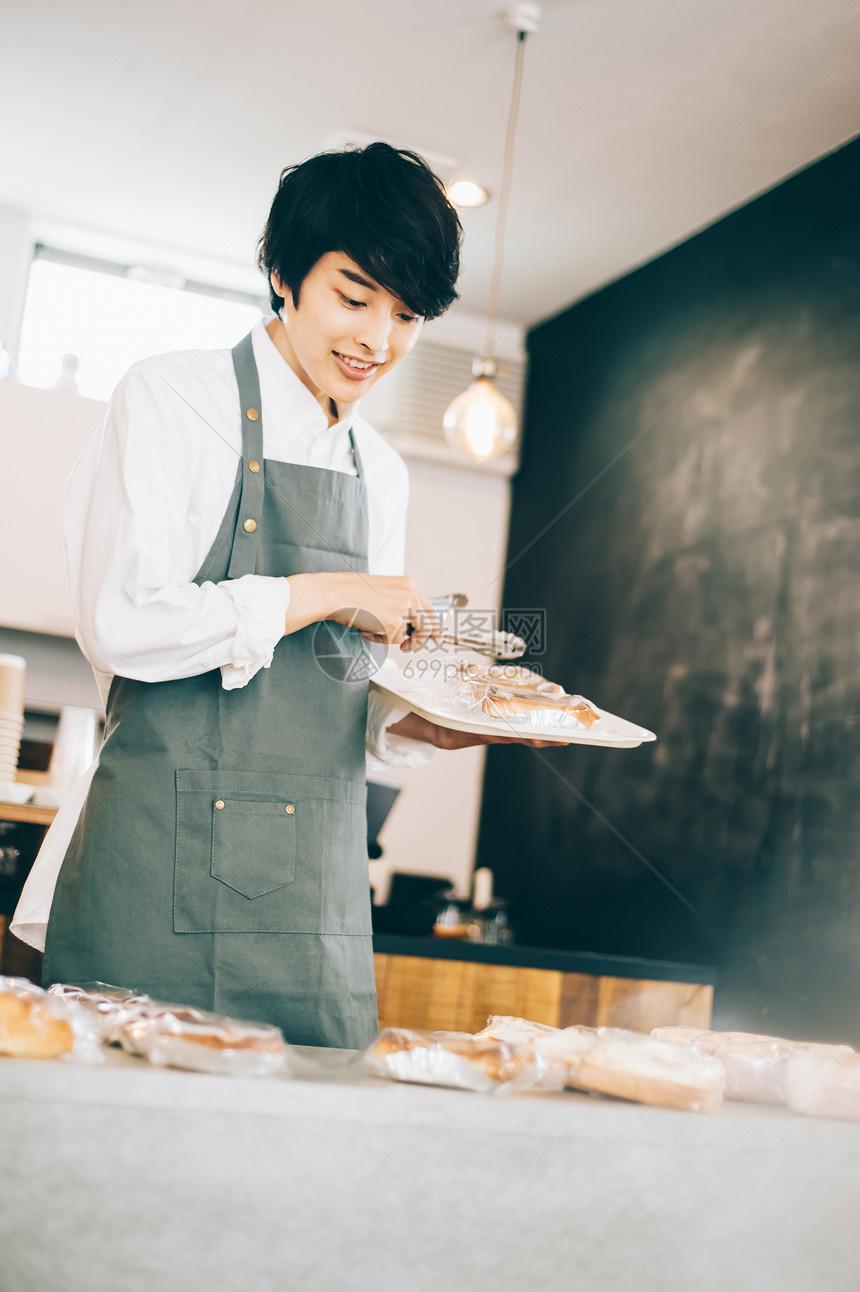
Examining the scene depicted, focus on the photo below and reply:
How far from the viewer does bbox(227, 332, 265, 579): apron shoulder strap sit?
1159 mm

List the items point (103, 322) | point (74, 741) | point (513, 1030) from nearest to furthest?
point (513, 1030), point (74, 741), point (103, 322)

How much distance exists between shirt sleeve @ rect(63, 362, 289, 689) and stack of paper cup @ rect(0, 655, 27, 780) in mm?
1462

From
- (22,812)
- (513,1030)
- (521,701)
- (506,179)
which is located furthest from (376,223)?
(506,179)

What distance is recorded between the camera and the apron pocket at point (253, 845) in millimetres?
1069

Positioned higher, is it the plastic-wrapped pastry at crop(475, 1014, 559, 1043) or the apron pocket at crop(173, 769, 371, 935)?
the apron pocket at crop(173, 769, 371, 935)

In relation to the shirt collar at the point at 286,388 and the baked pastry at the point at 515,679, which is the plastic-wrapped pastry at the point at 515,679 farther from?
the shirt collar at the point at 286,388

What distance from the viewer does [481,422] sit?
295 centimetres

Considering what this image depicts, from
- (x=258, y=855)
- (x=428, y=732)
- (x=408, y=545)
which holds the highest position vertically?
(x=408, y=545)

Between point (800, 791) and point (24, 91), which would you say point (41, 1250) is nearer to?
point (800, 791)

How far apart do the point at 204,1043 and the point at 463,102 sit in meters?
2.85

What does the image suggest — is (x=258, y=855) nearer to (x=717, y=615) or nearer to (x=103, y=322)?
(x=717, y=615)

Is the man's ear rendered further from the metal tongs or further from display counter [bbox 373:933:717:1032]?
display counter [bbox 373:933:717:1032]

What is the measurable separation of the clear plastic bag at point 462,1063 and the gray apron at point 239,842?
1.18ft

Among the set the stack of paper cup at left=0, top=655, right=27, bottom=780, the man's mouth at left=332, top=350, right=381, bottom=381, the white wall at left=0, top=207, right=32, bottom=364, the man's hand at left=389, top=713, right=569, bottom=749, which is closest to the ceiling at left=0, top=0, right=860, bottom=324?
the white wall at left=0, top=207, right=32, bottom=364
